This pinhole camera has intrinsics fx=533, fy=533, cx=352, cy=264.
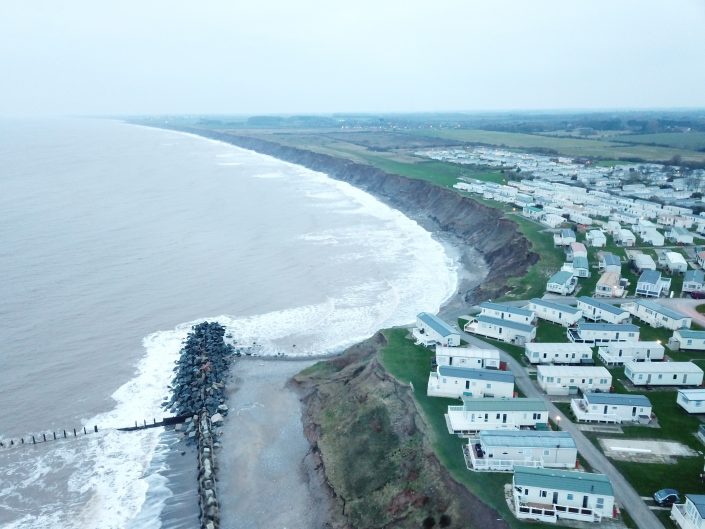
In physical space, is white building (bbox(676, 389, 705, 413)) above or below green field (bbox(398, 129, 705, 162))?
below

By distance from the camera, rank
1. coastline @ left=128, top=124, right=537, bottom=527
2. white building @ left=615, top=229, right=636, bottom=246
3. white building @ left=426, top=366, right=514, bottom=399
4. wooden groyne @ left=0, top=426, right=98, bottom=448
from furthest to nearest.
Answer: white building @ left=615, top=229, right=636, bottom=246
wooden groyne @ left=0, top=426, right=98, bottom=448
white building @ left=426, top=366, right=514, bottom=399
coastline @ left=128, top=124, right=537, bottom=527

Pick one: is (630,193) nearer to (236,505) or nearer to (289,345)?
(289,345)

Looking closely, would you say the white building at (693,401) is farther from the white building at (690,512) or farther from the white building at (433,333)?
the white building at (433,333)

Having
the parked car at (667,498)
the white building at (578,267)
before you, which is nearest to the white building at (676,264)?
the white building at (578,267)

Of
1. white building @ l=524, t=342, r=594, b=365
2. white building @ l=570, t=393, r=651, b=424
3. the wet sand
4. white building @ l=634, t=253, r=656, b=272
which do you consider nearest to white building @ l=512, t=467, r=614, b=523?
white building @ l=570, t=393, r=651, b=424

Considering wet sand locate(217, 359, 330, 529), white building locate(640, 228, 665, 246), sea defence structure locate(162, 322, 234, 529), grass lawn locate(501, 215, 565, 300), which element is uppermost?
white building locate(640, 228, 665, 246)

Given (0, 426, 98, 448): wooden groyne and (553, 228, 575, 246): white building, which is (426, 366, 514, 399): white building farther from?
(553, 228, 575, 246): white building

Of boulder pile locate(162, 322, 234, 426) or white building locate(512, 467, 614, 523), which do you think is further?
boulder pile locate(162, 322, 234, 426)
